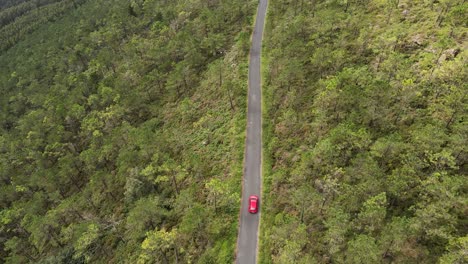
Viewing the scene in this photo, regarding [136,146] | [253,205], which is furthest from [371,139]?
[136,146]

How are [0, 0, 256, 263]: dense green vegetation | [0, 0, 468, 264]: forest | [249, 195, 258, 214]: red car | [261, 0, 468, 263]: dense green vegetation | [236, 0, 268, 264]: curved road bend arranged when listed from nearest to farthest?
1. [261, 0, 468, 263]: dense green vegetation
2. [0, 0, 468, 264]: forest
3. [236, 0, 268, 264]: curved road bend
4. [249, 195, 258, 214]: red car
5. [0, 0, 256, 263]: dense green vegetation

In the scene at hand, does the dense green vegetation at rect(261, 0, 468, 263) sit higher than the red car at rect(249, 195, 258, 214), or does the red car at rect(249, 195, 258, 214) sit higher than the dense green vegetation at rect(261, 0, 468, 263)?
the dense green vegetation at rect(261, 0, 468, 263)

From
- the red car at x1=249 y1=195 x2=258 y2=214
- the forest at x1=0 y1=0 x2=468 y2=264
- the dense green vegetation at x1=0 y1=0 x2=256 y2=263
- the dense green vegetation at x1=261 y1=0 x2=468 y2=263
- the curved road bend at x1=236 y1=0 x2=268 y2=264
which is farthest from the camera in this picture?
the dense green vegetation at x1=0 y1=0 x2=256 y2=263

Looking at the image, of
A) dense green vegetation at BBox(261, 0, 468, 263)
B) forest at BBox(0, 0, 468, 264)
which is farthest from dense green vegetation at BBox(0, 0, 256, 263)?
dense green vegetation at BBox(261, 0, 468, 263)

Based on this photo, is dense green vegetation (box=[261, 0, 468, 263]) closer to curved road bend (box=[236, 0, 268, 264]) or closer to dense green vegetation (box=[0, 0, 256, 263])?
curved road bend (box=[236, 0, 268, 264])

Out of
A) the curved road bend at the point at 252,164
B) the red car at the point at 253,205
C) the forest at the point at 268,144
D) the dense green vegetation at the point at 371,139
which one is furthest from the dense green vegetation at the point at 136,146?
the dense green vegetation at the point at 371,139

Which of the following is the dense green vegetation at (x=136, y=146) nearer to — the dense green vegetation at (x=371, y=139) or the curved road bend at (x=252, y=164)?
the curved road bend at (x=252, y=164)

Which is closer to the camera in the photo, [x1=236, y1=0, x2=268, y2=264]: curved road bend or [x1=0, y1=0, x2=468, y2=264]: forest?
[x1=0, y1=0, x2=468, y2=264]: forest
